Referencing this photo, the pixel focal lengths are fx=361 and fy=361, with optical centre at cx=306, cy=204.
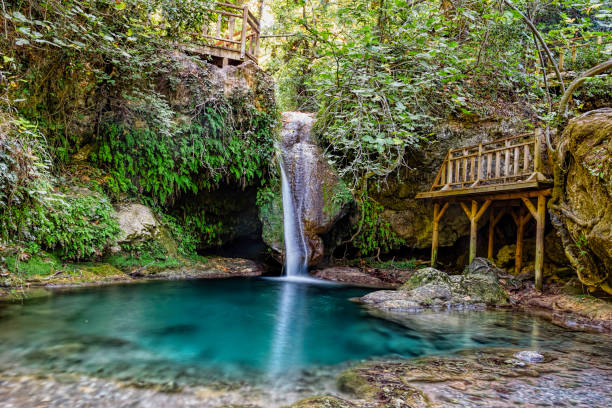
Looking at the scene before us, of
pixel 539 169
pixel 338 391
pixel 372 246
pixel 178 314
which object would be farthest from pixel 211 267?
pixel 539 169

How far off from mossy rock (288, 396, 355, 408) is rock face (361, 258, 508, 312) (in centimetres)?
410

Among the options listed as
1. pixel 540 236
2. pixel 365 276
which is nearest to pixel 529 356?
pixel 540 236

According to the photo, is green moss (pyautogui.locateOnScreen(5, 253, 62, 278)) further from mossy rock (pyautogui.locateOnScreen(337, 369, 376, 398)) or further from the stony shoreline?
mossy rock (pyautogui.locateOnScreen(337, 369, 376, 398))

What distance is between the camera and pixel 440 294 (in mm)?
7523

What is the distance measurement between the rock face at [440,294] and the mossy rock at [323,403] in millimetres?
4102

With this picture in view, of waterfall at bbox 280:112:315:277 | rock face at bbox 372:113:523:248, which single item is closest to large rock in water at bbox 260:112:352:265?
waterfall at bbox 280:112:315:277

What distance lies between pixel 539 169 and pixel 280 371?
744 cm

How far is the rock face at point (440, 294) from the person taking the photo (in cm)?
721

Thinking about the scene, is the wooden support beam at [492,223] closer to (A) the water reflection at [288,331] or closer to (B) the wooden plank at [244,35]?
(A) the water reflection at [288,331]

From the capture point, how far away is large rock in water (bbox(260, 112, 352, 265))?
1093 cm

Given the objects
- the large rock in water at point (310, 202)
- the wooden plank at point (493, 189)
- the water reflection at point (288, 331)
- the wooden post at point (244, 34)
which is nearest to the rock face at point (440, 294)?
the water reflection at point (288, 331)

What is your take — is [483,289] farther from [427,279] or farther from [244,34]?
[244,34]

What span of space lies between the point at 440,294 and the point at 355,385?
4676 mm

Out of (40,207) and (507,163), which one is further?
(507,163)
